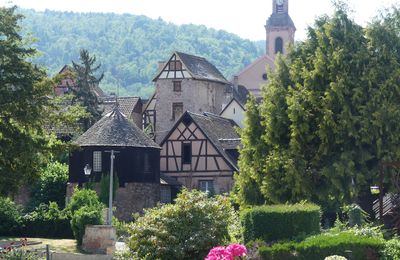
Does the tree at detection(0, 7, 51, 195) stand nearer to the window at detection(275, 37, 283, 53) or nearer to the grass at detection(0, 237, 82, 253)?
the grass at detection(0, 237, 82, 253)

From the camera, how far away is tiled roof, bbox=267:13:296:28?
418 ft

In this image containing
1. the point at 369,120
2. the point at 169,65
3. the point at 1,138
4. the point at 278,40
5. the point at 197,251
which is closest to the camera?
the point at 197,251

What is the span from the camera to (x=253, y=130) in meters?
42.5

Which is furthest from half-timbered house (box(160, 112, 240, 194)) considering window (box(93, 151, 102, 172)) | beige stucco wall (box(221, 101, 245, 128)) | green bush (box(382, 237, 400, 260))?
green bush (box(382, 237, 400, 260))

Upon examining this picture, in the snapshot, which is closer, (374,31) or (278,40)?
(374,31)

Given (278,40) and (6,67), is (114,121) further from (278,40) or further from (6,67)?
(278,40)

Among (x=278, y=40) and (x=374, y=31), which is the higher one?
(x=278, y=40)

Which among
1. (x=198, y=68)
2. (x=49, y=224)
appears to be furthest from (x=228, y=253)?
(x=198, y=68)

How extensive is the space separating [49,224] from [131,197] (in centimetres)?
935

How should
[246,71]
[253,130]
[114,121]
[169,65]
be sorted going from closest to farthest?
[253,130], [114,121], [169,65], [246,71]

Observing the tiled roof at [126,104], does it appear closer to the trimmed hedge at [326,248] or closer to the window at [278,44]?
the window at [278,44]

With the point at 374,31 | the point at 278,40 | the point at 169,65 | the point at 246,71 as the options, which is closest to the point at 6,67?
the point at 374,31

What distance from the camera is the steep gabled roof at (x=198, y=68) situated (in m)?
82.9

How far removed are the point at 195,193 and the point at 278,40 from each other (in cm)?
9720
